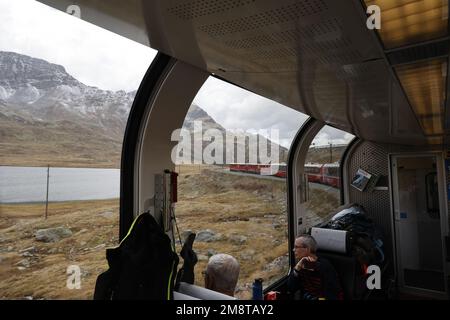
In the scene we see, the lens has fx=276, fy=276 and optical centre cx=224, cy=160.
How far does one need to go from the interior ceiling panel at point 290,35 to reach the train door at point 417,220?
3702mm

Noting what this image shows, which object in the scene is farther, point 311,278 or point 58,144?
point 311,278

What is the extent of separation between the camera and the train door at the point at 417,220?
458 cm

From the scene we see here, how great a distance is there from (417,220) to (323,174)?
1.69m

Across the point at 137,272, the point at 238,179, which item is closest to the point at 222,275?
the point at 137,272

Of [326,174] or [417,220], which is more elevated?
[326,174]

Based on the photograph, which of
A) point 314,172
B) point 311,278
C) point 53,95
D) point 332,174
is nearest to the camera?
point 53,95

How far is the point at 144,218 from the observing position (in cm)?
170

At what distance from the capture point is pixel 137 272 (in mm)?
1504

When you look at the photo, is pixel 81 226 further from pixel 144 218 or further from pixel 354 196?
pixel 354 196

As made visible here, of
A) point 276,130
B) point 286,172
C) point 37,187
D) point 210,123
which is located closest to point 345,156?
point 286,172

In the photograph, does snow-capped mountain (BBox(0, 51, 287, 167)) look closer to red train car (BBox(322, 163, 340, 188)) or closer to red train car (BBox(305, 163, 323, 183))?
red train car (BBox(305, 163, 323, 183))

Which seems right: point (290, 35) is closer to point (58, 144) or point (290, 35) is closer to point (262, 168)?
point (58, 144)

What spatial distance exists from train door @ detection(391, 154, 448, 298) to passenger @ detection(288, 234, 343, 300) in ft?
9.08
